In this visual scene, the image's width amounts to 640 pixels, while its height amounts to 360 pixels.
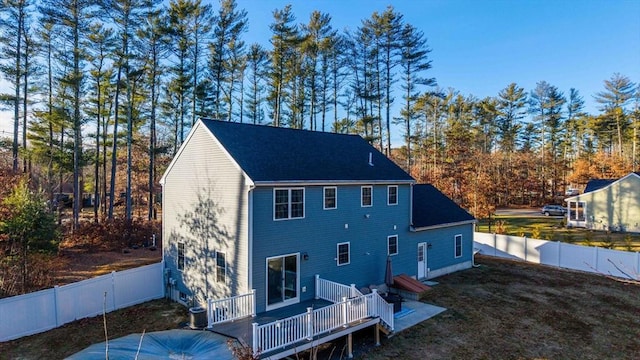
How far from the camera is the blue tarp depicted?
→ 22.4 feet

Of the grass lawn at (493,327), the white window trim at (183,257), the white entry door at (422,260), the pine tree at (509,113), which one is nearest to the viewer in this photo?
the grass lawn at (493,327)

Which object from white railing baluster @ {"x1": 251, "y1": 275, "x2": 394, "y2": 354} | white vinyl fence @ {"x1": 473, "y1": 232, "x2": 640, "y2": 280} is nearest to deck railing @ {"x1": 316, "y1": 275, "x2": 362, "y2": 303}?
white railing baluster @ {"x1": 251, "y1": 275, "x2": 394, "y2": 354}

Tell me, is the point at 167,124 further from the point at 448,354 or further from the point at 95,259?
the point at 448,354

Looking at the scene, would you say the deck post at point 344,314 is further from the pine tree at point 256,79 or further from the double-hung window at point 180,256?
the pine tree at point 256,79

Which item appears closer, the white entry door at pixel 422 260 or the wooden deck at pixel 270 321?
the wooden deck at pixel 270 321

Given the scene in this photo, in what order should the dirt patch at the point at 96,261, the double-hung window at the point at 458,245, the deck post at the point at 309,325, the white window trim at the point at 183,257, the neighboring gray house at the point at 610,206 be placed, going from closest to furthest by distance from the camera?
the deck post at the point at 309,325, the white window trim at the point at 183,257, the dirt patch at the point at 96,261, the double-hung window at the point at 458,245, the neighboring gray house at the point at 610,206

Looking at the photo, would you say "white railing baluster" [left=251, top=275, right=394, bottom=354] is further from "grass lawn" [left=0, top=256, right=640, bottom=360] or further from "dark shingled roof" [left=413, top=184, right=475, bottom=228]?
"dark shingled roof" [left=413, top=184, right=475, bottom=228]

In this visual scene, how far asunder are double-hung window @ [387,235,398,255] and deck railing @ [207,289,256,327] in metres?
6.86

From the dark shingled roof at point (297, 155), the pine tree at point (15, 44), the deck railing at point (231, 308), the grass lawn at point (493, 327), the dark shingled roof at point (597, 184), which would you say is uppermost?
the pine tree at point (15, 44)

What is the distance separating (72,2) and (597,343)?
29.7 meters

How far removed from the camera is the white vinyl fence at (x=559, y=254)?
1702 centimetres

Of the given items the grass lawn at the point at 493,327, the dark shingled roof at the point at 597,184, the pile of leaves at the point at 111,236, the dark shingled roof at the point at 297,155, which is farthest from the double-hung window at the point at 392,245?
the dark shingled roof at the point at 597,184

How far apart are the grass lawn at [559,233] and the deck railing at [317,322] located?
17.0m

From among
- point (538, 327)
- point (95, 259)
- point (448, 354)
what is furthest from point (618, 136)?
point (95, 259)
